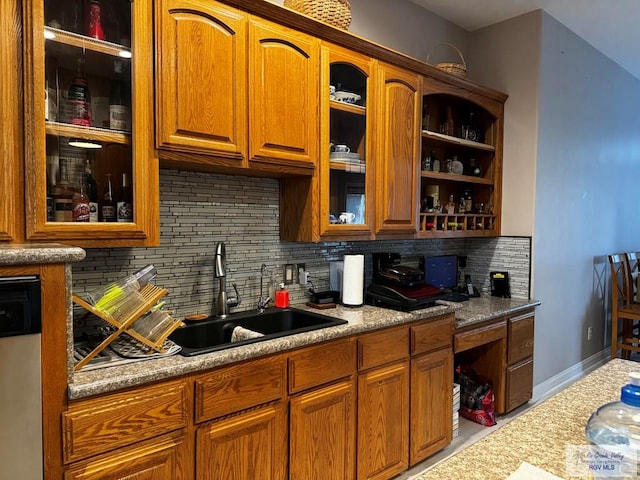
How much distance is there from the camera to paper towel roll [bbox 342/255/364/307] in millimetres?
2439

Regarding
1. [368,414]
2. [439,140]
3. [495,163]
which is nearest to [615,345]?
[495,163]

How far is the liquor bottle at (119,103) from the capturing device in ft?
5.28

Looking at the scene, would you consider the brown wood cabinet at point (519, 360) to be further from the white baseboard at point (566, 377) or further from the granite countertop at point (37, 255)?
the granite countertop at point (37, 255)

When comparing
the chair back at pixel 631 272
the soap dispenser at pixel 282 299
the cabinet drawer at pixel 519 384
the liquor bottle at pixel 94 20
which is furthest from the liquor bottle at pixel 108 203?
the chair back at pixel 631 272

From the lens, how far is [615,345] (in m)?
3.97

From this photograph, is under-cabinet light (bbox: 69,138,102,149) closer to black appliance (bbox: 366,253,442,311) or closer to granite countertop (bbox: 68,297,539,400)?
granite countertop (bbox: 68,297,539,400)

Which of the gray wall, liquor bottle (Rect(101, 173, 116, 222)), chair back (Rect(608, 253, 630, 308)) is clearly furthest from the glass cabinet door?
chair back (Rect(608, 253, 630, 308))

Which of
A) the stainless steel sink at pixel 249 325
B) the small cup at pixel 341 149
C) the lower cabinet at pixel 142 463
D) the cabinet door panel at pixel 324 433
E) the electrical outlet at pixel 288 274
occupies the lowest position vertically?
the cabinet door panel at pixel 324 433

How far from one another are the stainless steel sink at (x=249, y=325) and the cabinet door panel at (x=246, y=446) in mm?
298

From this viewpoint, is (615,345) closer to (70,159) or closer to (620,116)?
(620,116)

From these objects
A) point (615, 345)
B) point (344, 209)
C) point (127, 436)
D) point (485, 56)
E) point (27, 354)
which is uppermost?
point (485, 56)

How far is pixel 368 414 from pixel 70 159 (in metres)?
1.72

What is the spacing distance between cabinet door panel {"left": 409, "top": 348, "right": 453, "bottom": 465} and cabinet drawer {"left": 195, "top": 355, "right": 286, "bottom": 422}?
→ 920mm

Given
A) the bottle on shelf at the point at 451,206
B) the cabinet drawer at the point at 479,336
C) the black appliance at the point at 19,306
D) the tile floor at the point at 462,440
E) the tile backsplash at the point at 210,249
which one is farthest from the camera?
the bottle on shelf at the point at 451,206
